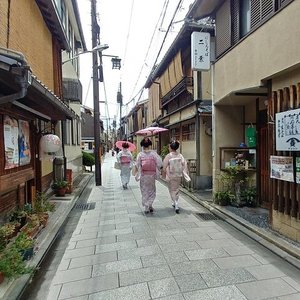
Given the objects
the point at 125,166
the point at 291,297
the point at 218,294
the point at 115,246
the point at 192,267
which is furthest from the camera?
the point at 125,166

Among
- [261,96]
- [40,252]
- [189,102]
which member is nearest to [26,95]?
[40,252]

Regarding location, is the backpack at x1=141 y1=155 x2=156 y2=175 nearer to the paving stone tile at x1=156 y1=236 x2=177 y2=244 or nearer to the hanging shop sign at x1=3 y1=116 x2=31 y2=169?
the paving stone tile at x1=156 y1=236 x2=177 y2=244

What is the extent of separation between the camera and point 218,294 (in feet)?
12.2

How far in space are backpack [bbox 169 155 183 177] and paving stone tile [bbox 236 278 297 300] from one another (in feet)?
15.3

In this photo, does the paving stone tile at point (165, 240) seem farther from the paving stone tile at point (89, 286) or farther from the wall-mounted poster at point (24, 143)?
the wall-mounted poster at point (24, 143)

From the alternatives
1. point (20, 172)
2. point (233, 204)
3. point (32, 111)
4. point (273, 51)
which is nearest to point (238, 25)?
point (273, 51)

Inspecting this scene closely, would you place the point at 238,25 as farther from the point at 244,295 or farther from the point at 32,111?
the point at 244,295

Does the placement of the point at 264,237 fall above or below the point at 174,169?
below

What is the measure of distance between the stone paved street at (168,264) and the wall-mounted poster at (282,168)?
1402 mm

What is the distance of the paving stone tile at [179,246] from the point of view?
17.6ft

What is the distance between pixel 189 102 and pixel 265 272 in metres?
9.80

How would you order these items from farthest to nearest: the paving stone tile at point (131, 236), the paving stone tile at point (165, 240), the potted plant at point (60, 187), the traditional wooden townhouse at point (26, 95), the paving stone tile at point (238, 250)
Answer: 1. the potted plant at point (60, 187)
2. the paving stone tile at point (131, 236)
3. the paving stone tile at point (165, 240)
4. the paving stone tile at point (238, 250)
5. the traditional wooden townhouse at point (26, 95)

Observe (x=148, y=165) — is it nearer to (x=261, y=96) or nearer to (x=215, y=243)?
(x=215, y=243)

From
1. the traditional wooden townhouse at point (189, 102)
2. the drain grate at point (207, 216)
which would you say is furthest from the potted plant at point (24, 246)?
the traditional wooden townhouse at point (189, 102)
